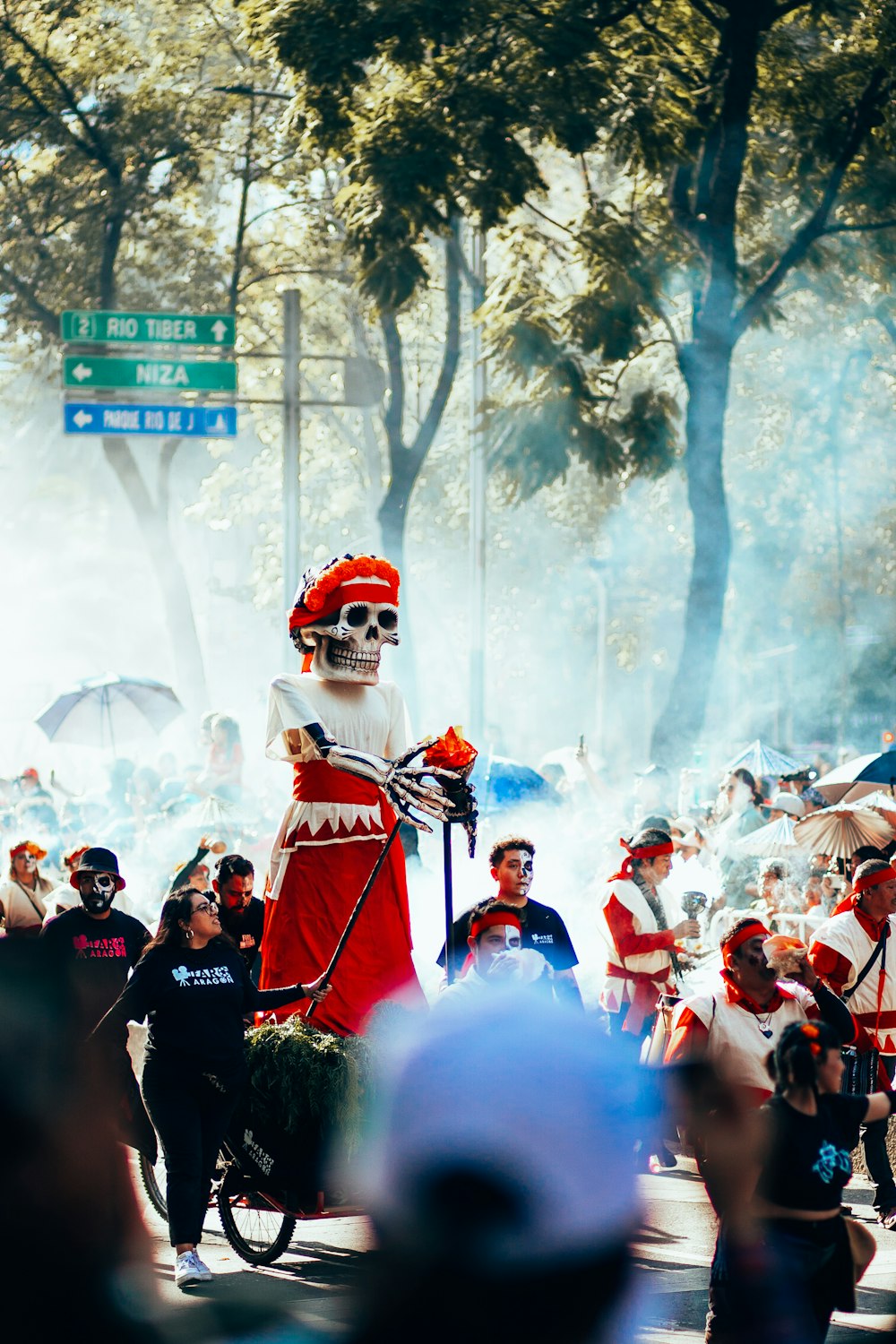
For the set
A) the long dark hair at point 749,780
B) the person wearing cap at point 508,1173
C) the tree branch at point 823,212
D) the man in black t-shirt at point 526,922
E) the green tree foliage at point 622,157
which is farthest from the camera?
the tree branch at point 823,212

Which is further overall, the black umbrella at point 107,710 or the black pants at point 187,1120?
the black umbrella at point 107,710

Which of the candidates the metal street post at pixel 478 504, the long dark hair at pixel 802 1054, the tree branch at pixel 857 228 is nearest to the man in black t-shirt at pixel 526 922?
the long dark hair at pixel 802 1054

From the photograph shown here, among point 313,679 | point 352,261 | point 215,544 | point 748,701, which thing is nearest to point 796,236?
point 352,261

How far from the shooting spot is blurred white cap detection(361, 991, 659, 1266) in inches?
208

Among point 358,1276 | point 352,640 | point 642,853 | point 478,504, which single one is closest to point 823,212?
point 478,504

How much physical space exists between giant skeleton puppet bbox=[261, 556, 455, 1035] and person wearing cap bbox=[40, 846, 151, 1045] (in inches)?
24.5

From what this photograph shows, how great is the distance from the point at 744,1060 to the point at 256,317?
20.8m

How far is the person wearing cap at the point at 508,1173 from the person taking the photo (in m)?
5.28

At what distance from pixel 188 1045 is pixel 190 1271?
2.69 ft

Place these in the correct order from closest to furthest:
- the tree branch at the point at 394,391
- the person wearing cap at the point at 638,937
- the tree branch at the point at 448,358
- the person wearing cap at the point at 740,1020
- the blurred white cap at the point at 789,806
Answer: the person wearing cap at the point at 740,1020 → the person wearing cap at the point at 638,937 → the blurred white cap at the point at 789,806 → the tree branch at the point at 448,358 → the tree branch at the point at 394,391

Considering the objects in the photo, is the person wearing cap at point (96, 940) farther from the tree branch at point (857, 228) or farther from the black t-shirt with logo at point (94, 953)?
the tree branch at point (857, 228)

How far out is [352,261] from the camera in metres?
23.0

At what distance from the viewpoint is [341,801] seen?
7.50 meters

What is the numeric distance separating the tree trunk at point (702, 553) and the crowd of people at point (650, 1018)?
8907mm
